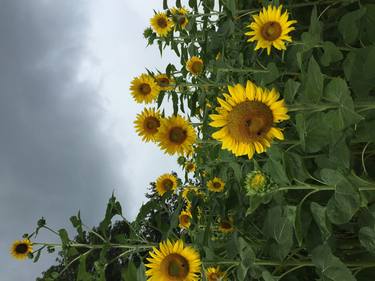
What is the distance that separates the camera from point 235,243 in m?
2.24

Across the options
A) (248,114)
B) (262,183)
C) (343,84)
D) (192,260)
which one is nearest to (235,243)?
(192,260)

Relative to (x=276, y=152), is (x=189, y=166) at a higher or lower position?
higher

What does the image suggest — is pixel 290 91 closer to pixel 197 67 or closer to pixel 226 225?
pixel 226 225

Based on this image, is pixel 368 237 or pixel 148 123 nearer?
pixel 368 237

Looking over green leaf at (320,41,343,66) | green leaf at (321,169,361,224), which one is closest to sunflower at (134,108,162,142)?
green leaf at (320,41,343,66)

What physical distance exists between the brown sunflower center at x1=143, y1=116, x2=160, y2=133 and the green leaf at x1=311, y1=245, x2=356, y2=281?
5.50 ft

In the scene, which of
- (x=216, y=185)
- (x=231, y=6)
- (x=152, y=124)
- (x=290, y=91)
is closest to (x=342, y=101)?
(x=290, y=91)

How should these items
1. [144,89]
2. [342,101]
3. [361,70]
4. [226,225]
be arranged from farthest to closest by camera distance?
1. [144,89]
2. [226,225]
3. [361,70]
4. [342,101]

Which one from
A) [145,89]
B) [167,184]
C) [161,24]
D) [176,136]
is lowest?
[176,136]

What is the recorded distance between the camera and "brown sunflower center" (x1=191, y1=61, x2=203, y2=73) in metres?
3.66

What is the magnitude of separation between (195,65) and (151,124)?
28.4 inches

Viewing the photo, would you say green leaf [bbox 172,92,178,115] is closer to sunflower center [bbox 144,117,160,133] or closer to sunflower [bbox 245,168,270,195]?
sunflower center [bbox 144,117,160,133]

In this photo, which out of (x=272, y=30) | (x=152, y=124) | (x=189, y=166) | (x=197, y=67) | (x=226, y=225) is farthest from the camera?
(x=189, y=166)

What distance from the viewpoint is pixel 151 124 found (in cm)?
334
